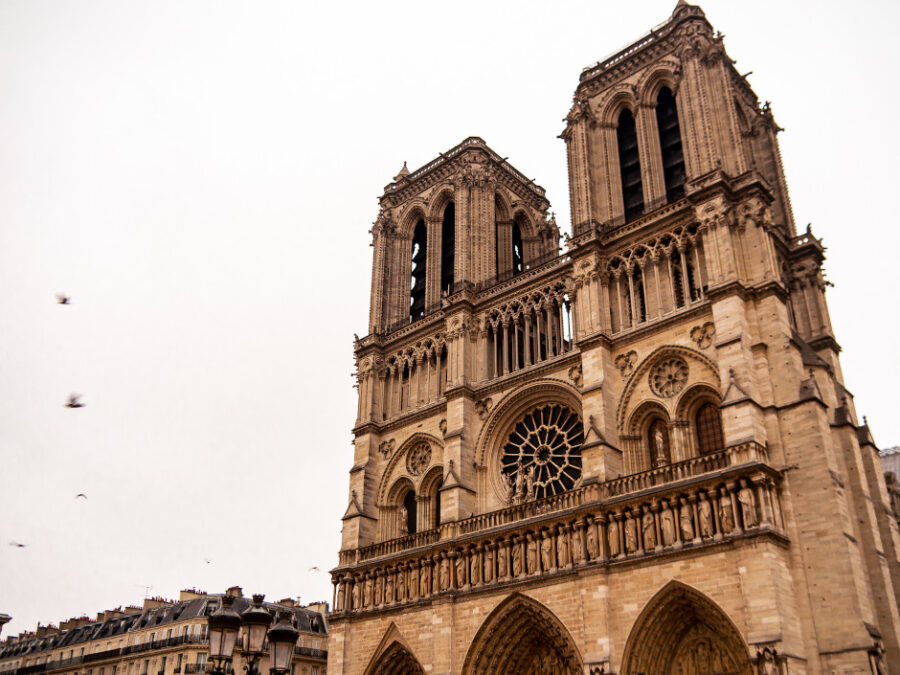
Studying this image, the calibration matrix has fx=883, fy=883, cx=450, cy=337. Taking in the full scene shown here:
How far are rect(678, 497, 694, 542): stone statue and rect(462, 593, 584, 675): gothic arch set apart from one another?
4652mm

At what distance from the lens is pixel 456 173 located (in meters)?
31.6

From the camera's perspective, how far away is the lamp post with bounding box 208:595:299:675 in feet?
34.8

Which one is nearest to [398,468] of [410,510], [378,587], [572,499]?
[410,510]

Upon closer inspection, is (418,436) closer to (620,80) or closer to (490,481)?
(490,481)

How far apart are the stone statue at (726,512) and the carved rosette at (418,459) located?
420 inches

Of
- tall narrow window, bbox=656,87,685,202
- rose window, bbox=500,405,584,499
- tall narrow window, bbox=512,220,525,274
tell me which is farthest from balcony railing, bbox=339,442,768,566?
tall narrow window, bbox=512,220,525,274

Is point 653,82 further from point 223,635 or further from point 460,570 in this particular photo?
point 223,635

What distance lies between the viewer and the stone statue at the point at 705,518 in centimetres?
1948

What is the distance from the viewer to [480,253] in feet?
98.1

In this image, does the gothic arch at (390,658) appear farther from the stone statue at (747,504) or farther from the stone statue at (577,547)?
the stone statue at (747,504)

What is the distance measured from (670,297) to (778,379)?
12.6ft

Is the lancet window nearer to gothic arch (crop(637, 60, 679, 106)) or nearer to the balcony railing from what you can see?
the balcony railing

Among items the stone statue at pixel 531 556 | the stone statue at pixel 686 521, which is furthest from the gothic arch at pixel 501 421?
the stone statue at pixel 686 521

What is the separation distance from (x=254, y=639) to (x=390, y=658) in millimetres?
15308
